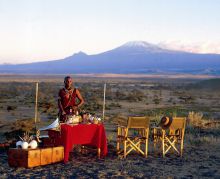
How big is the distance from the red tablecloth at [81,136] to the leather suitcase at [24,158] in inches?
32.1

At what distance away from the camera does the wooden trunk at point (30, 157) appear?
1033cm

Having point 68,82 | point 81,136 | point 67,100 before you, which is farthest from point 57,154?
point 68,82

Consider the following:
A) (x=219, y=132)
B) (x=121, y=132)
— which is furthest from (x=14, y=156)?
(x=219, y=132)

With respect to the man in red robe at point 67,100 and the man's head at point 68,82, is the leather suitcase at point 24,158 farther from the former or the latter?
the man's head at point 68,82

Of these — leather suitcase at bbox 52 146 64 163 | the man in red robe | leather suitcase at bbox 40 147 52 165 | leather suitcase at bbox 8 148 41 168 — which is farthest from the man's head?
leather suitcase at bbox 8 148 41 168

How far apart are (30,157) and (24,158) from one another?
0.49 feet

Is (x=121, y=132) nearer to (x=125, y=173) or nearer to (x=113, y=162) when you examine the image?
(x=113, y=162)

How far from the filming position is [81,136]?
1138 centimetres

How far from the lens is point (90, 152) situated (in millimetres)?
12570

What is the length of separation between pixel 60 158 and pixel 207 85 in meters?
63.5

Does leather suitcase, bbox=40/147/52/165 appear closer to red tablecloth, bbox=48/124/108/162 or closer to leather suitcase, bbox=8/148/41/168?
leather suitcase, bbox=8/148/41/168

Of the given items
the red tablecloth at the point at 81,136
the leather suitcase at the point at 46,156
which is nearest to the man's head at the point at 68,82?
the red tablecloth at the point at 81,136

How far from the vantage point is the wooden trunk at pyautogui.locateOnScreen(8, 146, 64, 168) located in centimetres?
1033

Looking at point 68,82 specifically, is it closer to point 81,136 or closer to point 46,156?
point 81,136
